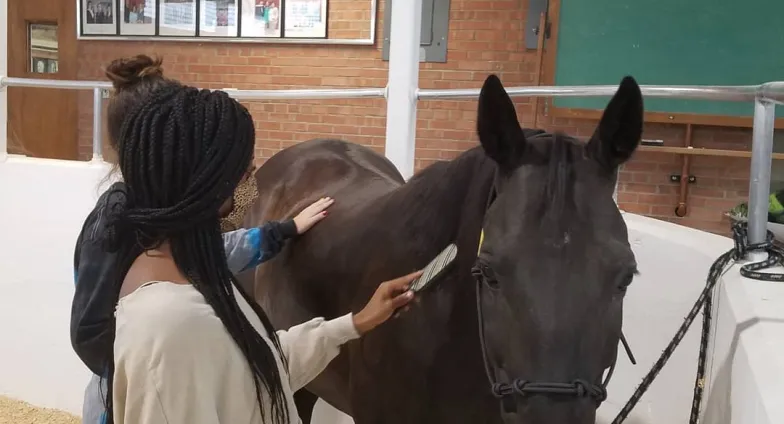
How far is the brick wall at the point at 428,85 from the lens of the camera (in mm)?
4738

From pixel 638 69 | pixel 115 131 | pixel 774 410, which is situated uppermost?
pixel 638 69

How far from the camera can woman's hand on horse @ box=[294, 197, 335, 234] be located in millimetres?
1842

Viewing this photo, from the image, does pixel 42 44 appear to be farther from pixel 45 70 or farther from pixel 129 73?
pixel 129 73

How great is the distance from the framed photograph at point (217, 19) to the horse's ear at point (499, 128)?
5.17 meters

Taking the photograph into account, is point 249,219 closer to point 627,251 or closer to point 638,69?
point 627,251

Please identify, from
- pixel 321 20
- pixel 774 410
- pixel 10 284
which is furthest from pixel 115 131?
pixel 321 20

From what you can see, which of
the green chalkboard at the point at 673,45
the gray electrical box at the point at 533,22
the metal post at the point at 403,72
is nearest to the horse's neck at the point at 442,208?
the metal post at the point at 403,72

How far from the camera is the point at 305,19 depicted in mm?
5637

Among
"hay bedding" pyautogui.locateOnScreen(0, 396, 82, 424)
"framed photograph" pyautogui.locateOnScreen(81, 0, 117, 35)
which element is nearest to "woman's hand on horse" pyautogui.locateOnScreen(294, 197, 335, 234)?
"hay bedding" pyautogui.locateOnScreen(0, 396, 82, 424)

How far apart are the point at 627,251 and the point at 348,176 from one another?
1.30 metres

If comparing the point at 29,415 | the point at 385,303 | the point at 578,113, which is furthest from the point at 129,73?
the point at 578,113

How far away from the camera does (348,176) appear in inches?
85.4

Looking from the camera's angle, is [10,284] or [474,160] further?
[10,284]

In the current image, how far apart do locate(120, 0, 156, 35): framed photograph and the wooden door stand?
556 millimetres
